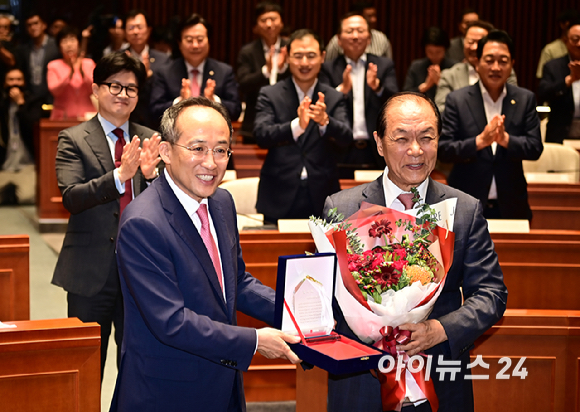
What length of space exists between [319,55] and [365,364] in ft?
8.07

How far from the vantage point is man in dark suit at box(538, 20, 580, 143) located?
529 centimetres

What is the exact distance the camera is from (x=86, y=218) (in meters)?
2.68

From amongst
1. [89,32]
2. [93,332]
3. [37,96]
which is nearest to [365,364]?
[93,332]

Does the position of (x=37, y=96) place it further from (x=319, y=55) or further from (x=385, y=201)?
(x=385, y=201)

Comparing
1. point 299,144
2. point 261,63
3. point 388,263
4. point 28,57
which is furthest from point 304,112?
point 28,57

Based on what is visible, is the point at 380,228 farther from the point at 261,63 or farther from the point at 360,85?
the point at 261,63

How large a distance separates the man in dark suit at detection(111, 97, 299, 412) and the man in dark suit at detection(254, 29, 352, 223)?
1.87 metres

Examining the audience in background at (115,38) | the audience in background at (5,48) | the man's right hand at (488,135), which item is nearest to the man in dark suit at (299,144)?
the man's right hand at (488,135)

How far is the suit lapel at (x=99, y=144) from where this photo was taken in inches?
105

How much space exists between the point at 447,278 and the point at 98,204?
1.41 m

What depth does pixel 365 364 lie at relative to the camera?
1557 mm

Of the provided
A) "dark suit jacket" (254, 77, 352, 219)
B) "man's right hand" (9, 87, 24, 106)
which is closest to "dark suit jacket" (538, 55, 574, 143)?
"dark suit jacket" (254, 77, 352, 219)

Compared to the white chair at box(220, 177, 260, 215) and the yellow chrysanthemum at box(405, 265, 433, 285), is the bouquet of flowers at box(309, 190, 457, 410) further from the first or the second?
the white chair at box(220, 177, 260, 215)

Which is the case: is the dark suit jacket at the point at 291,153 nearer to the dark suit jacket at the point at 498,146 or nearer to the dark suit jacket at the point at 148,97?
the dark suit jacket at the point at 498,146
